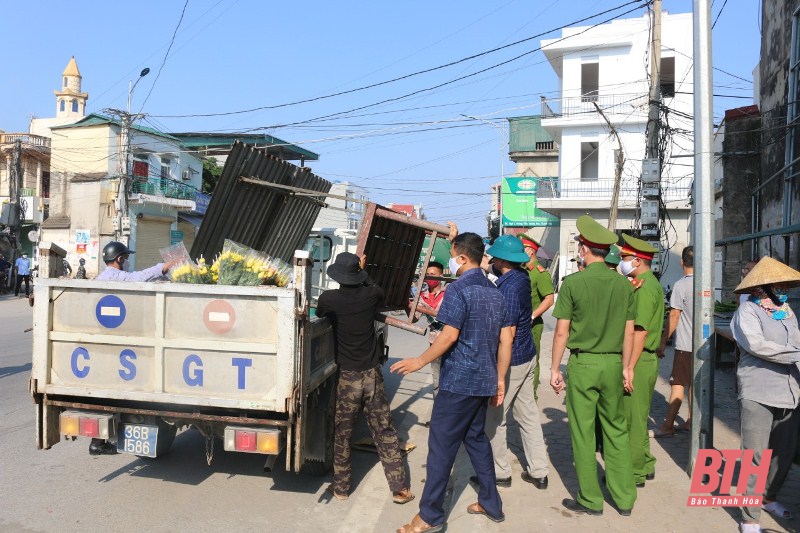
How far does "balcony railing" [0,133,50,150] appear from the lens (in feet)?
119

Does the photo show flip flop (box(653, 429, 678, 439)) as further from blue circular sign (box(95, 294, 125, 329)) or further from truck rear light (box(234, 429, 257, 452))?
blue circular sign (box(95, 294, 125, 329))

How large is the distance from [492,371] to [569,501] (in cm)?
122

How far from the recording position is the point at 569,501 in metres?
4.63

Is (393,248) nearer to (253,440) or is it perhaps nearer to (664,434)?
(253,440)

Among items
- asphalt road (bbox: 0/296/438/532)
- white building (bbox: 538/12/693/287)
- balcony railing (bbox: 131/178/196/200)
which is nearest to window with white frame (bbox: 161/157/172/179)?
balcony railing (bbox: 131/178/196/200)

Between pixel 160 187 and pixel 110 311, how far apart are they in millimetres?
30413

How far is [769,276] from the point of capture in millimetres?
4160

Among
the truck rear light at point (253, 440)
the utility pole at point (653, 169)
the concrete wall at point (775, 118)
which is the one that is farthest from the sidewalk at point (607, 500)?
the utility pole at point (653, 169)

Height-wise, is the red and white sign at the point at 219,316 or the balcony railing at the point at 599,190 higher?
the balcony railing at the point at 599,190

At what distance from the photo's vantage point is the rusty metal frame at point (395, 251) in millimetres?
5801

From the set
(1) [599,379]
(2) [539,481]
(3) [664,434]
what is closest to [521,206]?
(3) [664,434]

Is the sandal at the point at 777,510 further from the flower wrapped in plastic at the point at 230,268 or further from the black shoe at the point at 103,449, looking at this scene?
the black shoe at the point at 103,449

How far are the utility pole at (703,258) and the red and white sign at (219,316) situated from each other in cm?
354

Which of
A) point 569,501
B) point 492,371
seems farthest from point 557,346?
point 569,501
